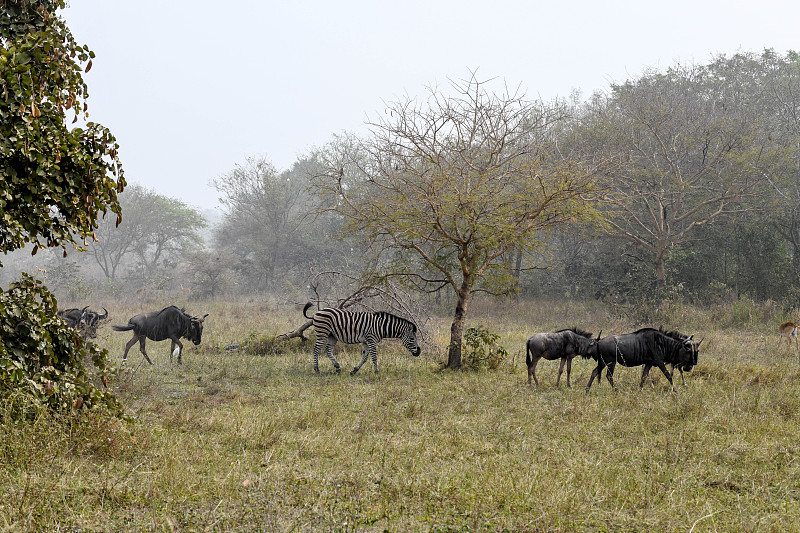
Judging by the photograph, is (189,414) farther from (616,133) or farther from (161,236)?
(161,236)

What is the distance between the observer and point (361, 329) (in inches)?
480

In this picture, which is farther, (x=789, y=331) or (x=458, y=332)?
(x=789, y=331)

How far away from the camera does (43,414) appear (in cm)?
548

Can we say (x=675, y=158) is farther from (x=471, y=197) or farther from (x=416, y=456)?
(x=416, y=456)

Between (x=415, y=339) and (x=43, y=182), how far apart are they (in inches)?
331

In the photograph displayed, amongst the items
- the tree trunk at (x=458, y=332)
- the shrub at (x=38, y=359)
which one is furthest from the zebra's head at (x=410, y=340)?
the shrub at (x=38, y=359)

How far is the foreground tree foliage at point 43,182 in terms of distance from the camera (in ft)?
17.6

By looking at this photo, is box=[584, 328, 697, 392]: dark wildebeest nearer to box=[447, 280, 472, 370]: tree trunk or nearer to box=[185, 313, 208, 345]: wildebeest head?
box=[447, 280, 472, 370]: tree trunk

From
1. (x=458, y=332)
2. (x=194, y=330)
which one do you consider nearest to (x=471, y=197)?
(x=458, y=332)

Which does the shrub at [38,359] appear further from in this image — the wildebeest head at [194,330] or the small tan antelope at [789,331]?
the small tan antelope at [789,331]

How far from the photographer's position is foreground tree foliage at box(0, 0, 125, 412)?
17.6 ft

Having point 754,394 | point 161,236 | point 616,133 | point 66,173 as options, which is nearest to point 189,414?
point 66,173

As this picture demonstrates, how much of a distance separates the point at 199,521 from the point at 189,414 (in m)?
3.55

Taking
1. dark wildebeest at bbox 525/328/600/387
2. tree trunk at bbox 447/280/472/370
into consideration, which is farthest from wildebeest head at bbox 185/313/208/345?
dark wildebeest at bbox 525/328/600/387
